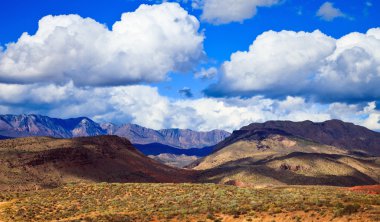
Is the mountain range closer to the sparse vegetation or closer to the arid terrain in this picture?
the arid terrain

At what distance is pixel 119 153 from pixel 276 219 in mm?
121005

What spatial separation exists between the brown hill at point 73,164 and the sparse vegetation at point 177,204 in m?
44.8

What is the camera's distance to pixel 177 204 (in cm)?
5528

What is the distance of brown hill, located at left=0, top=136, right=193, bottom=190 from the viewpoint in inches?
4584

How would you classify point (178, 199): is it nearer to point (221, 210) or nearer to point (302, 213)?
point (221, 210)

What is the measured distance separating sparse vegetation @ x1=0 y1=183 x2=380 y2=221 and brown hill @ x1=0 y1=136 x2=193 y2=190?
44829mm

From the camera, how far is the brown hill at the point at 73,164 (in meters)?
116

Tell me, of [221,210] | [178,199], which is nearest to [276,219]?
[221,210]

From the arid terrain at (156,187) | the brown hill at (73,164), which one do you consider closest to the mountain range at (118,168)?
the brown hill at (73,164)

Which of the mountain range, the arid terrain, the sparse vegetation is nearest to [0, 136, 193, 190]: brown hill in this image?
the mountain range

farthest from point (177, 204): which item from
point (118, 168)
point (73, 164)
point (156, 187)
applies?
point (118, 168)

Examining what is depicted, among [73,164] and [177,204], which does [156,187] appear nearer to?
[177,204]

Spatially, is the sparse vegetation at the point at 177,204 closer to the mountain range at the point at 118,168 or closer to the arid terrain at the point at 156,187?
the arid terrain at the point at 156,187

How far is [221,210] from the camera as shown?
4634cm
